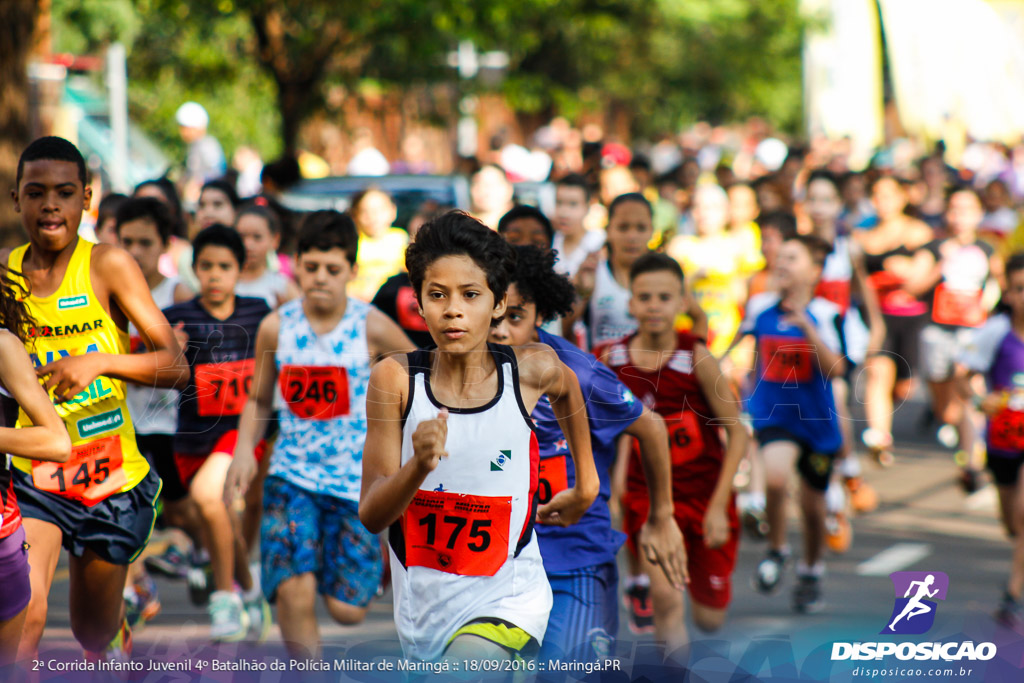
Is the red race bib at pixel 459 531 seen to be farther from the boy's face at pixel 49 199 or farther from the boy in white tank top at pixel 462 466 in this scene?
the boy's face at pixel 49 199

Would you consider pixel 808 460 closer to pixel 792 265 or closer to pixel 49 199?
pixel 792 265

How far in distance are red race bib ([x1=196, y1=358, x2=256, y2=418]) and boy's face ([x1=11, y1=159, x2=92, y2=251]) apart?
1.98m

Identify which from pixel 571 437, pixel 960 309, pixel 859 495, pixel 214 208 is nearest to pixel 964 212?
pixel 960 309

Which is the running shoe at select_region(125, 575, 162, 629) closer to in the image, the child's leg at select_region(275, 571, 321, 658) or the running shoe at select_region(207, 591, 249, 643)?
the running shoe at select_region(207, 591, 249, 643)

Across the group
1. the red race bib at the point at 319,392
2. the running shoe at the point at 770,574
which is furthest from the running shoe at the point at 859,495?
the red race bib at the point at 319,392

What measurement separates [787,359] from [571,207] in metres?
1.50

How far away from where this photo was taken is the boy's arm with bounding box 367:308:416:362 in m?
5.42

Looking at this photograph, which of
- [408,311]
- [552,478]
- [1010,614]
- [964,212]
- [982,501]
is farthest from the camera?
[964,212]

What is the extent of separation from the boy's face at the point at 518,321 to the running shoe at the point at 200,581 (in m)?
3.09

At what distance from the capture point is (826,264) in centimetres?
952

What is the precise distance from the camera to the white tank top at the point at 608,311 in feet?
22.0

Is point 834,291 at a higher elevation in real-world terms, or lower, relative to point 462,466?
higher

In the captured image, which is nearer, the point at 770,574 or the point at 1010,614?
the point at 1010,614

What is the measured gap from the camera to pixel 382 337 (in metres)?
5.43
